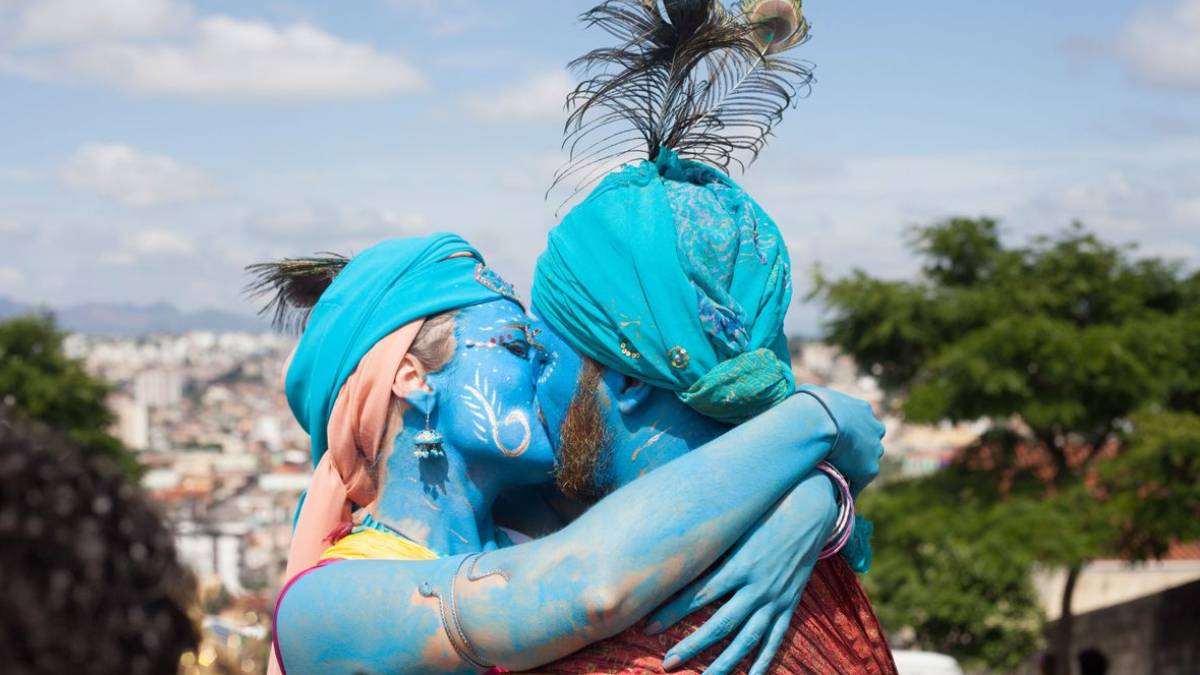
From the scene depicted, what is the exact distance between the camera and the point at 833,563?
2.57 metres

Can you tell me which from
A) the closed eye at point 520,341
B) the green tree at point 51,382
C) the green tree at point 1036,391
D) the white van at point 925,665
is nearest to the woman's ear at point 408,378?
the closed eye at point 520,341

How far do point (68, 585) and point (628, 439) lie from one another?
4.29 feet

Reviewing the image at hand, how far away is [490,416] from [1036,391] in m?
16.1

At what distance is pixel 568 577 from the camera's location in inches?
88.0

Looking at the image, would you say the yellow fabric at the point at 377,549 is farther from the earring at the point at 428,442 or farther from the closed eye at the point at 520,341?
the closed eye at the point at 520,341

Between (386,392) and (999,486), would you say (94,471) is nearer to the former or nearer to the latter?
(386,392)

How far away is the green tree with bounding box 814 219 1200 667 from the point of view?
17.0m

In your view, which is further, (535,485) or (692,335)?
(535,485)

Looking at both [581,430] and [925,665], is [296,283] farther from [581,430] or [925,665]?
[925,665]

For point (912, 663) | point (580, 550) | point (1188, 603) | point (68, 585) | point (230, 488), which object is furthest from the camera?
point (230, 488)

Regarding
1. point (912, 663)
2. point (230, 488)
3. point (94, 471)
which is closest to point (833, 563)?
point (94, 471)

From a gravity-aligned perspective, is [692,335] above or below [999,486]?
above

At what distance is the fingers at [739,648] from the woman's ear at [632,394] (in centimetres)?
41

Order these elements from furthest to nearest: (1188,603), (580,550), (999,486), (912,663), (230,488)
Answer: (230,488) < (999,486) < (1188,603) < (912,663) < (580,550)
